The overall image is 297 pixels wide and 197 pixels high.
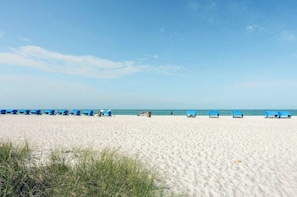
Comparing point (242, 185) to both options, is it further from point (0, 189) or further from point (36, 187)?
point (0, 189)

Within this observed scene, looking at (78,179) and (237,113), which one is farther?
(237,113)

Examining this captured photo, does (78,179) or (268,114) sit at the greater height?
(268,114)

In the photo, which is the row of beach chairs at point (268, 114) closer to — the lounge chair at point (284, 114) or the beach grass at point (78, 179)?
the lounge chair at point (284, 114)

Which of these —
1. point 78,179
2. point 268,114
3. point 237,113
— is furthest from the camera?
point 237,113

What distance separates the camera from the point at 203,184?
4004 mm

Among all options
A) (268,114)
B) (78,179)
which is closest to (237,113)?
(268,114)

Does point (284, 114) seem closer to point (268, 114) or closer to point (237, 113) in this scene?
point (268, 114)

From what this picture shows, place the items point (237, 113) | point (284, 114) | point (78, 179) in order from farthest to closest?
1. point (237, 113)
2. point (284, 114)
3. point (78, 179)

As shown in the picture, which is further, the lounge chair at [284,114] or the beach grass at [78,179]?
the lounge chair at [284,114]

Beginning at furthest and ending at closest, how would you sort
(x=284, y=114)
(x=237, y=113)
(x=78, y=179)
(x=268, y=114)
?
(x=237, y=113) → (x=268, y=114) → (x=284, y=114) → (x=78, y=179)

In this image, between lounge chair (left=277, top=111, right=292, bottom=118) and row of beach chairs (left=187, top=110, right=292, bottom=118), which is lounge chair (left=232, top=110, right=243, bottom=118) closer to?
row of beach chairs (left=187, top=110, right=292, bottom=118)

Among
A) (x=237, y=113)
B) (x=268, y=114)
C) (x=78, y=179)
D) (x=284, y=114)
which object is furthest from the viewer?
(x=237, y=113)

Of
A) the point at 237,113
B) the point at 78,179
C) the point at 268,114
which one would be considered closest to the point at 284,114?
the point at 268,114

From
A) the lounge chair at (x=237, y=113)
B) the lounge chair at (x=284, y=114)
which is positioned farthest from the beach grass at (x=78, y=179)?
the lounge chair at (x=284, y=114)
